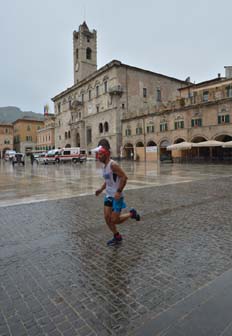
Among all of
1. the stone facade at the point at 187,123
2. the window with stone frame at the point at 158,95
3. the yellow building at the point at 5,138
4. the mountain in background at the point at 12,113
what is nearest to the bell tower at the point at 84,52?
the window with stone frame at the point at 158,95

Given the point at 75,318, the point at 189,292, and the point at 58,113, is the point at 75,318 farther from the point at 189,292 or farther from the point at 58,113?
the point at 58,113

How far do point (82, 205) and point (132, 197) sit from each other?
2.05 m

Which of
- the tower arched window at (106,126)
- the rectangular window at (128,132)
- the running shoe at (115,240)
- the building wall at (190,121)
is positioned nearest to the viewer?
the running shoe at (115,240)

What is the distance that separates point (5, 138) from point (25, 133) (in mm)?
8283

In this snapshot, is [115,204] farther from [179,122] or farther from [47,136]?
[47,136]

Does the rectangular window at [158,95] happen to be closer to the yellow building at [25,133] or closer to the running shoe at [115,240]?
the running shoe at [115,240]

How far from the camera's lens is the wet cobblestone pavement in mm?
2281

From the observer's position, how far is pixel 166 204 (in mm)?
7234

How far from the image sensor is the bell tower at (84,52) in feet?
181

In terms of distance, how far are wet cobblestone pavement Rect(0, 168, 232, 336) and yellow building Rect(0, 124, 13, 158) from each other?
85169 mm

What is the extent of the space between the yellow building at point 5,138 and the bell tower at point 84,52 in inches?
1546

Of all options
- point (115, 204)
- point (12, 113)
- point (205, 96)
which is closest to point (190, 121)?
point (205, 96)

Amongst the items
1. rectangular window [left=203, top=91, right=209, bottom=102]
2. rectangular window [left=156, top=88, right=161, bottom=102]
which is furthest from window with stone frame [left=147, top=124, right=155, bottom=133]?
rectangular window [left=156, top=88, right=161, bottom=102]

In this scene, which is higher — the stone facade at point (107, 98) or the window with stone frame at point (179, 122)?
the stone facade at point (107, 98)
